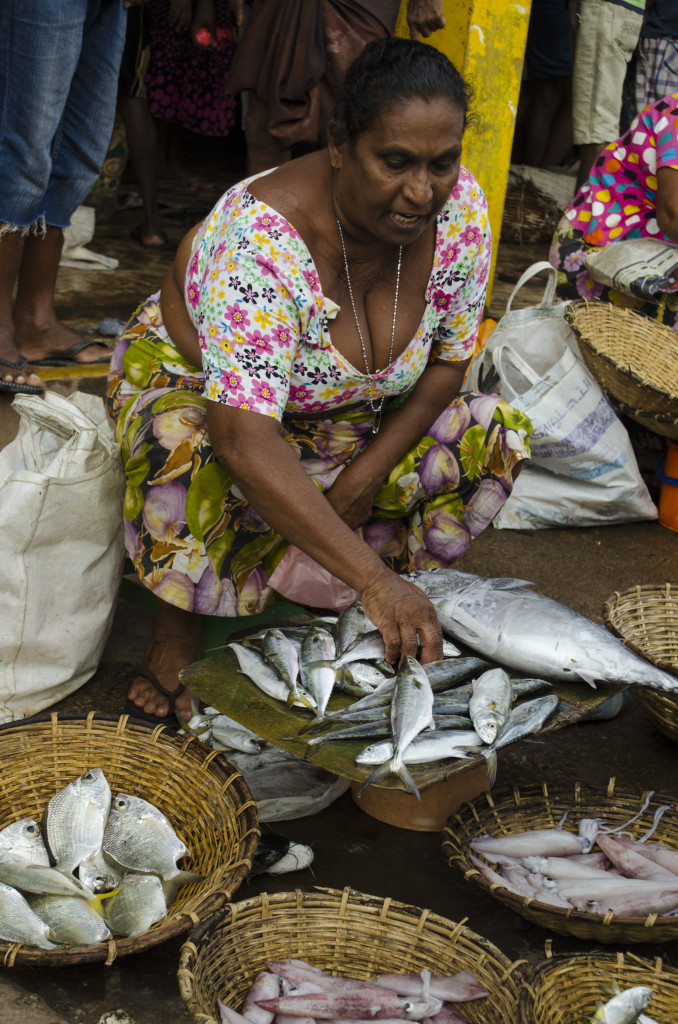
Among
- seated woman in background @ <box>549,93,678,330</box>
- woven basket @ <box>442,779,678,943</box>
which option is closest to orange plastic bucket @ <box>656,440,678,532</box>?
seated woman in background @ <box>549,93,678,330</box>

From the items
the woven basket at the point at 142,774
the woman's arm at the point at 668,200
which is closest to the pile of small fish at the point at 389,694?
the woven basket at the point at 142,774

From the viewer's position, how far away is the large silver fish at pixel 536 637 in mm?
2375

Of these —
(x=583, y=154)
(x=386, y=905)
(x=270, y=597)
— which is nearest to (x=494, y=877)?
(x=386, y=905)

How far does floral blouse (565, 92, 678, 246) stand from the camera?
4238 millimetres

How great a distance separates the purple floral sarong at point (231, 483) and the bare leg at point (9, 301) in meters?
0.68

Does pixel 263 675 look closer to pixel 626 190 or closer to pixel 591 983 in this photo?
pixel 591 983

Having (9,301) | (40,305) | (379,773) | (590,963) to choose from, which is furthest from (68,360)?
(590,963)

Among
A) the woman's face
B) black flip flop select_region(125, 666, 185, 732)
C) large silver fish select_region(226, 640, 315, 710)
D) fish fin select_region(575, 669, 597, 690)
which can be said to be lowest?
black flip flop select_region(125, 666, 185, 732)

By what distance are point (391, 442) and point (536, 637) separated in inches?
27.2

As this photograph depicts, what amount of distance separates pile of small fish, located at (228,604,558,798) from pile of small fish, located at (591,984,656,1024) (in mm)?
503

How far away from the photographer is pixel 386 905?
6.68 feet

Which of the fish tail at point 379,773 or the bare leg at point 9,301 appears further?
the bare leg at point 9,301

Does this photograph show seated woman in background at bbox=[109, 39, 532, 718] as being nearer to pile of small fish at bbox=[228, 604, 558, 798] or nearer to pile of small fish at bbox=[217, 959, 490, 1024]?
pile of small fish at bbox=[228, 604, 558, 798]

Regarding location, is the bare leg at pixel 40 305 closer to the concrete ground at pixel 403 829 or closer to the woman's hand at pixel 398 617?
the concrete ground at pixel 403 829
